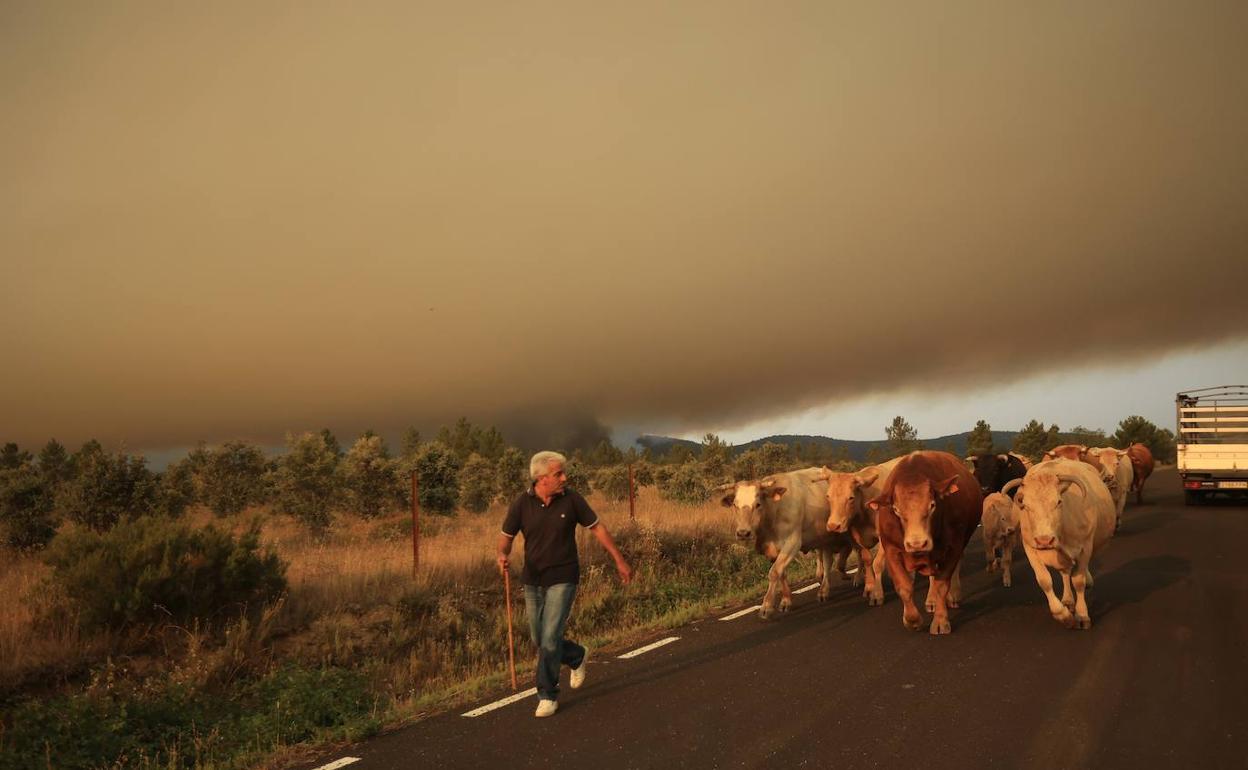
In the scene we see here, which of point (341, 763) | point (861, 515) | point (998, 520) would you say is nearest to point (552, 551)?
point (341, 763)

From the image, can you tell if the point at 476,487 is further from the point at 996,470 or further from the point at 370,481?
the point at 996,470

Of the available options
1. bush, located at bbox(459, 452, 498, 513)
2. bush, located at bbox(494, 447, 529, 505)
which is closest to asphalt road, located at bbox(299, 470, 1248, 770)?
bush, located at bbox(459, 452, 498, 513)

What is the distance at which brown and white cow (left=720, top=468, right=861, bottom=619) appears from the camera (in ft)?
35.3

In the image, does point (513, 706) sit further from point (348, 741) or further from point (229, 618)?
point (229, 618)

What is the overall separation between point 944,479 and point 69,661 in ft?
35.0

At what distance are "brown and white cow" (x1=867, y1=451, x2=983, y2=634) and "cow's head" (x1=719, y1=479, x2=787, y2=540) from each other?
65.6 inches

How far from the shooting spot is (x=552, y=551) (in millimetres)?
7012

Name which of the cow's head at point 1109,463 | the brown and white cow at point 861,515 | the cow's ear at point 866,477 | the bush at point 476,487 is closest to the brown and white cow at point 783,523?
the brown and white cow at point 861,515

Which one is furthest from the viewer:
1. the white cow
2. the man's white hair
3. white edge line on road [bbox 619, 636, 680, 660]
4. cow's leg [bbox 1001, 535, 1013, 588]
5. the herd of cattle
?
the white cow

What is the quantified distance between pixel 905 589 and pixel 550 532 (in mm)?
4754

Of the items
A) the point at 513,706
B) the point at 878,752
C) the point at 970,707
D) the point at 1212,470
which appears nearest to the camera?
the point at 878,752

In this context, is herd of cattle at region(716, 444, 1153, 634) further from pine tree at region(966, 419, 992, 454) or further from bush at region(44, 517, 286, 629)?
pine tree at region(966, 419, 992, 454)

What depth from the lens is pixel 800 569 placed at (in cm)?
1530

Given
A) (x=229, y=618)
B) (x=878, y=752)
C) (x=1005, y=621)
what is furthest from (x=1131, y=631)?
(x=229, y=618)
